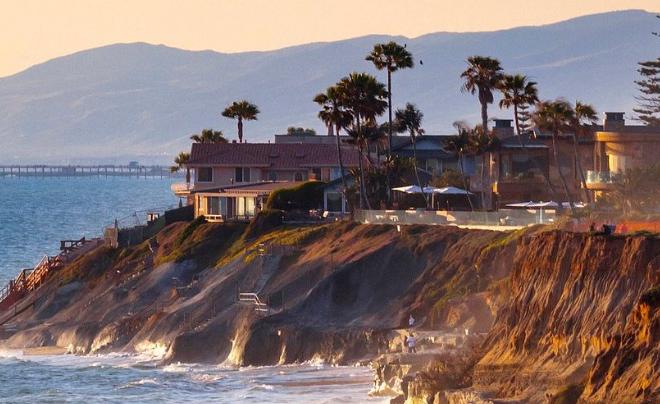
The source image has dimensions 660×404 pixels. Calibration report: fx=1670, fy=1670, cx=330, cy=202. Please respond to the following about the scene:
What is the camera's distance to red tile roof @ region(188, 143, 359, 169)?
369ft

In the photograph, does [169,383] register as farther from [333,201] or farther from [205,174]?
[205,174]

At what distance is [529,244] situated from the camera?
4944cm

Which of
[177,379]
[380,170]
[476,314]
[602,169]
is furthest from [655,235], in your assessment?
[380,170]

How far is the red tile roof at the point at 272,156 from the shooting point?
112562 millimetres

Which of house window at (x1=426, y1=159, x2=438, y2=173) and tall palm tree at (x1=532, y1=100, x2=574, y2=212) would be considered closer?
tall palm tree at (x1=532, y1=100, x2=574, y2=212)

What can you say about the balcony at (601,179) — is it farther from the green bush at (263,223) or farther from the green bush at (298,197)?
Result: the green bush at (298,197)

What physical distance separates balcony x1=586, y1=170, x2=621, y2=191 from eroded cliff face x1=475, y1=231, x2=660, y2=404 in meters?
31.5

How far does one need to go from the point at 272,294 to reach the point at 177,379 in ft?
28.6

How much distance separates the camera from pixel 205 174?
115m

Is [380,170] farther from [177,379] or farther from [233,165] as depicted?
[177,379]

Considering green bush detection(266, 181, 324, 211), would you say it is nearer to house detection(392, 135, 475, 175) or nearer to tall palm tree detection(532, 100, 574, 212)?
house detection(392, 135, 475, 175)

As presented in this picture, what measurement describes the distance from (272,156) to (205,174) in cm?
480

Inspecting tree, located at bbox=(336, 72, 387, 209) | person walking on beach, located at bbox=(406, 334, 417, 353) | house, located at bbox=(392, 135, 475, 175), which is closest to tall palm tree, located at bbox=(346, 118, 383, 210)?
tree, located at bbox=(336, 72, 387, 209)

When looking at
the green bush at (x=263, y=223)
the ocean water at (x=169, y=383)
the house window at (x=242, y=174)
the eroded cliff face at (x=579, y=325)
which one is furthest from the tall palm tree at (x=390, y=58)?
the eroded cliff face at (x=579, y=325)
